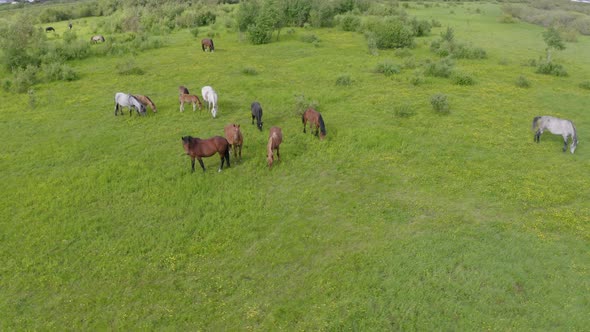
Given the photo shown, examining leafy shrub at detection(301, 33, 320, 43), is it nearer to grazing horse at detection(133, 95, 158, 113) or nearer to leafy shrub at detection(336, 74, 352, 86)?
leafy shrub at detection(336, 74, 352, 86)

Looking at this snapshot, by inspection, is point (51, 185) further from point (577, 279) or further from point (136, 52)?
point (136, 52)

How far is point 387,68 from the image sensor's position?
26984 mm

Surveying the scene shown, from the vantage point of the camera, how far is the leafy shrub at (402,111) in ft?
62.8

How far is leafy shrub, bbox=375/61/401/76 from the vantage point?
26811mm

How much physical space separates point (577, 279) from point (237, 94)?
18610 mm

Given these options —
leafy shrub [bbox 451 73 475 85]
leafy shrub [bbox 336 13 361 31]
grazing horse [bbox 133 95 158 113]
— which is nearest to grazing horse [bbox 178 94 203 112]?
grazing horse [bbox 133 95 158 113]

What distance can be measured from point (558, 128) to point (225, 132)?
1439 centimetres

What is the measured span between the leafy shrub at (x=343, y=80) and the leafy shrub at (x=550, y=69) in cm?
1546

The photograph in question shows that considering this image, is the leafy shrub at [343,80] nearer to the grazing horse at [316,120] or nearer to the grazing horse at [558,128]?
the grazing horse at [316,120]

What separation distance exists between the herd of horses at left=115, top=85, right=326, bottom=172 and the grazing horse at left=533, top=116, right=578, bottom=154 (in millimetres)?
9787

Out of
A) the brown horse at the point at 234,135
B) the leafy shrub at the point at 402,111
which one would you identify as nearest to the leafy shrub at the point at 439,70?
the leafy shrub at the point at 402,111

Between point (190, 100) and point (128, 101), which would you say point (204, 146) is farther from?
point (128, 101)

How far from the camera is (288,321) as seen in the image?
8180 mm

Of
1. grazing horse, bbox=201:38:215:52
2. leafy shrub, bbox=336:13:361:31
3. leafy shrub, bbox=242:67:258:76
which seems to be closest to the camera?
leafy shrub, bbox=242:67:258:76
